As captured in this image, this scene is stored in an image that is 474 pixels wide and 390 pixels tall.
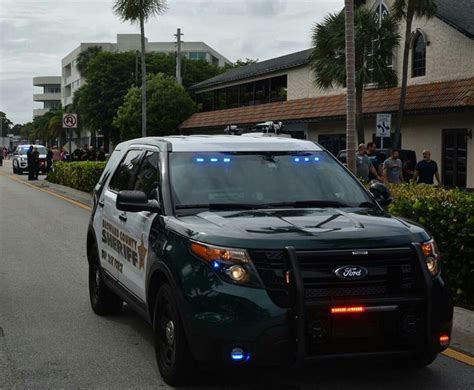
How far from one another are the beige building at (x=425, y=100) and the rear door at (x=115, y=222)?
63.5 feet

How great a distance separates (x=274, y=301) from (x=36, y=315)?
3.79 metres

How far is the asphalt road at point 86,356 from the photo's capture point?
506 cm

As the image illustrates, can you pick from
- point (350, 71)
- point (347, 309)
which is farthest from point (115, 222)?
point (350, 71)

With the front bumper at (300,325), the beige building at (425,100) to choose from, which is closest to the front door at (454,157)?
the beige building at (425,100)

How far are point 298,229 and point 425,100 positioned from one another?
2369 centimetres

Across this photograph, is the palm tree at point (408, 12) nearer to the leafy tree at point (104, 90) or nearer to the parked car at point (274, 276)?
the parked car at point (274, 276)

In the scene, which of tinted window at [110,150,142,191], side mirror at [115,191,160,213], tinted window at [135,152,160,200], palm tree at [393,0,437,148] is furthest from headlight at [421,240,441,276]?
palm tree at [393,0,437,148]

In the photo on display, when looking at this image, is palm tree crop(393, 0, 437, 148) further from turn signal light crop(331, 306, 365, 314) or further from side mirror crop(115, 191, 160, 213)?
turn signal light crop(331, 306, 365, 314)

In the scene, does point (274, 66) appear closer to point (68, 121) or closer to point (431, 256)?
point (68, 121)

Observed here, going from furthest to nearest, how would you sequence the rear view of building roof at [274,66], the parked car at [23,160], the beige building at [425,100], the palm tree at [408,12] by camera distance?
the parked car at [23,160]
the rear view of building roof at [274,66]
the beige building at [425,100]
the palm tree at [408,12]

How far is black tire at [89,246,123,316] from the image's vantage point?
712cm

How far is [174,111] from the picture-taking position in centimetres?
4938

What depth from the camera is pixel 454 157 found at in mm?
26656

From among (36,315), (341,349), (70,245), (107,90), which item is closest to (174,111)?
(107,90)
